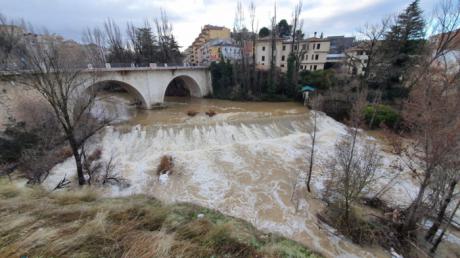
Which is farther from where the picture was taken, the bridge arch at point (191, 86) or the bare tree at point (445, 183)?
the bridge arch at point (191, 86)

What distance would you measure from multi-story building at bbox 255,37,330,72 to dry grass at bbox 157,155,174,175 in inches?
826

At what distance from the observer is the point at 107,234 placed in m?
2.73

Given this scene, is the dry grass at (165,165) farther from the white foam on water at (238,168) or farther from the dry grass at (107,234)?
the dry grass at (107,234)

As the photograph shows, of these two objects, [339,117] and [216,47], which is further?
[216,47]

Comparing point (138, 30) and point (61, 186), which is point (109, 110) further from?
point (138, 30)

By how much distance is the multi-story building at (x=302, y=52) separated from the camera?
27547 mm

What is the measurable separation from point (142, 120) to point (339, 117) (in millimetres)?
18674

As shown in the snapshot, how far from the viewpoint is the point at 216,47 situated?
38281 mm

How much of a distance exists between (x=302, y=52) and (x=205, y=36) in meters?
37.0

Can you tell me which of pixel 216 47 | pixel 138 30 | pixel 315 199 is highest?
pixel 138 30

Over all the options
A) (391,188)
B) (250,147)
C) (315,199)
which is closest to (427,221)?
(391,188)

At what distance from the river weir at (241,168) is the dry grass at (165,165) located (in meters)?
0.29

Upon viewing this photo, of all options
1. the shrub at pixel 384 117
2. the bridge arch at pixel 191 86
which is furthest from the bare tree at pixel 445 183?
the bridge arch at pixel 191 86

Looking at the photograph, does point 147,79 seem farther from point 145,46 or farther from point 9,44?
point 145,46
